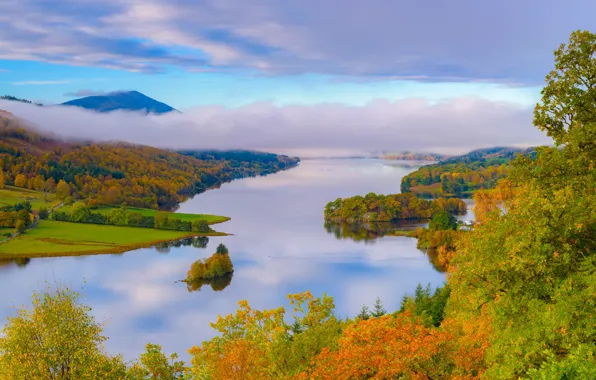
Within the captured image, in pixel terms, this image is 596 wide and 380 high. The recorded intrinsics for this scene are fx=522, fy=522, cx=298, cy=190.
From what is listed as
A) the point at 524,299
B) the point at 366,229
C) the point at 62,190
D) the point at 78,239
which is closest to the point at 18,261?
the point at 78,239

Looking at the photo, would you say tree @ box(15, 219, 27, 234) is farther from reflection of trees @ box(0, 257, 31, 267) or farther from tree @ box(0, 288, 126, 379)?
tree @ box(0, 288, 126, 379)

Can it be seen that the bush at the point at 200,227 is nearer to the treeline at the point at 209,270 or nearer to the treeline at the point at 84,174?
the treeline at the point at 209,270

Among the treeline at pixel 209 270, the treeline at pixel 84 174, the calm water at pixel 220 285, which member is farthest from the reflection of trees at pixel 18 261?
the treeline at pixel 84 174

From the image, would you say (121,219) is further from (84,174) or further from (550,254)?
(550,254)

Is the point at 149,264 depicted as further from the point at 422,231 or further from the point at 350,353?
the point at 350,353

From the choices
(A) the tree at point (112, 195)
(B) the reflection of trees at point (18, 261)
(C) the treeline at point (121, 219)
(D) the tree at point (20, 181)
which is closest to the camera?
(B) the reflection of trees at point (18, 261)

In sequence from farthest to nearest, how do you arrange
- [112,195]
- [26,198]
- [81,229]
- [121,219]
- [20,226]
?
[112,195], [26,198], [121,219], [81,229], [20,226]
